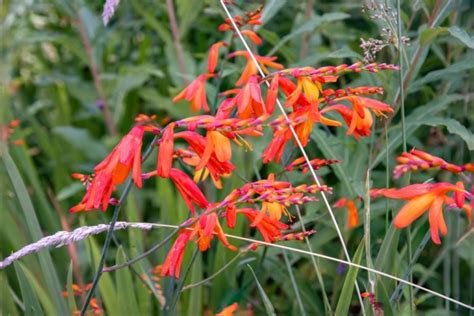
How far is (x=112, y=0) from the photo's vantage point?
48.3 inches

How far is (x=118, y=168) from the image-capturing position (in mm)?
1082

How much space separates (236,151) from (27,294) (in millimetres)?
1078

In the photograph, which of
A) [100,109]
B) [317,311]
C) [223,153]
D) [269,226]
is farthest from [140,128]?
[100,109]

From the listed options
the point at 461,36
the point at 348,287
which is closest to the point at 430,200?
the point at 348,287

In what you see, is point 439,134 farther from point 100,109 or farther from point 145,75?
point 100,109

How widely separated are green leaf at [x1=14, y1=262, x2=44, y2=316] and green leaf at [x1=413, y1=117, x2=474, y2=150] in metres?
0.88

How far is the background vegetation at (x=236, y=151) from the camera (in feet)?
5.25

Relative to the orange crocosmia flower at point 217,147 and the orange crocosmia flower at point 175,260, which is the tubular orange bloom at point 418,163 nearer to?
the orange crocosmia flower at point 217,147

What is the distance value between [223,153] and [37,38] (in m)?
1.65

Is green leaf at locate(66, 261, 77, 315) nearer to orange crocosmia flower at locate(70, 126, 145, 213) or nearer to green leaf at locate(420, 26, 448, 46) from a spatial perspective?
orange crocosmia flower at locate(70, 126, 145, 213)

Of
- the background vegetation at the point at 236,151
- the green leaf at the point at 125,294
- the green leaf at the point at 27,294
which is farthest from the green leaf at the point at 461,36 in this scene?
the green leaf at the point at 27,294

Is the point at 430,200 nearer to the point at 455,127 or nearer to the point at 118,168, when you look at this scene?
the point at 118,168

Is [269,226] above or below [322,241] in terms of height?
above

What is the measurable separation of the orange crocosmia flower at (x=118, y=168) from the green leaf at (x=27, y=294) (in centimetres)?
32
